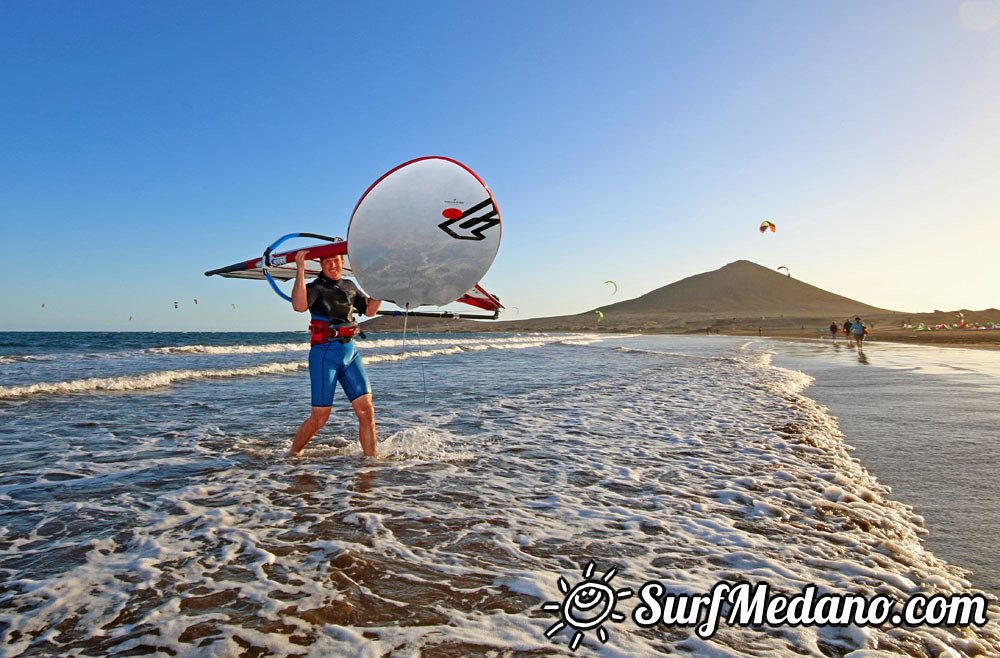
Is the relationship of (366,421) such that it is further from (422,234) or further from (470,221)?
(470,221)

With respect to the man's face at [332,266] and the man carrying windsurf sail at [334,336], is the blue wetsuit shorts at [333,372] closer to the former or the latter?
the man carrying windsurf sail at [334,336]

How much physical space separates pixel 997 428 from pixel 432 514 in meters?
8.72

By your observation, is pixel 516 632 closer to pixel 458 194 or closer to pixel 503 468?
pixel 503 468

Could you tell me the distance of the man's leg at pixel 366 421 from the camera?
6269 mm

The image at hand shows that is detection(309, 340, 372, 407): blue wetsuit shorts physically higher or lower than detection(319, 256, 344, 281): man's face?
lower

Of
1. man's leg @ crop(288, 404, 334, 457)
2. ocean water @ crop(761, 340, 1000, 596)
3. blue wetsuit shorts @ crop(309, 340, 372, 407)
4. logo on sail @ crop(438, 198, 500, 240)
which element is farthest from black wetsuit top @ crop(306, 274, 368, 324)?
ocean water @ crop(761, 340, 1000, 596)

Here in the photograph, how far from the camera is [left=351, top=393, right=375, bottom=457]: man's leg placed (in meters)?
6.27

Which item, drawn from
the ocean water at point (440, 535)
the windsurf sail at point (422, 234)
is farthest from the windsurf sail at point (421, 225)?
the ocean water at point (440, 535)

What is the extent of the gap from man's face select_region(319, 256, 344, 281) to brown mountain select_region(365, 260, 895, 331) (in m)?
105

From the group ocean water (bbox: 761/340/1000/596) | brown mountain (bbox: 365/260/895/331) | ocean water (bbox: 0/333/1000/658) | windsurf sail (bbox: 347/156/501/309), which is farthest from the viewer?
brown mountain (bbox: 365/260/895/331)

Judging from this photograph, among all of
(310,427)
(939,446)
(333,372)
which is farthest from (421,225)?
(939,446)

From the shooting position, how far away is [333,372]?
20.3 feet

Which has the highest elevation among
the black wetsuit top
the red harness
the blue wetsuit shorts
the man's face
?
the man's face

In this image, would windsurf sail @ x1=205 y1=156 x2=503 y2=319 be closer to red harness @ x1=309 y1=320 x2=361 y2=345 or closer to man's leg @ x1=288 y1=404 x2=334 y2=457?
red harness @ x1=309 y1=320 x2=361 y2=345
